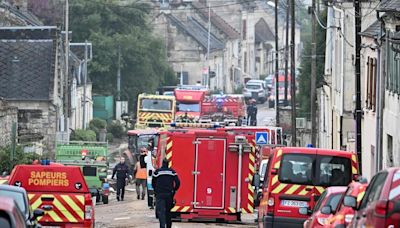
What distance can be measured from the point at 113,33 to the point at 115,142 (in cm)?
1386

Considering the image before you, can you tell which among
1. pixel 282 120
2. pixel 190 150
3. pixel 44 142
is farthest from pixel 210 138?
pixel 282 120

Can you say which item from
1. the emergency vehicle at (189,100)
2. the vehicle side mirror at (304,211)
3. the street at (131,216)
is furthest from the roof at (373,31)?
the emergency vehicle at (189,100)

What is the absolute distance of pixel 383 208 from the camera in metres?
15.5

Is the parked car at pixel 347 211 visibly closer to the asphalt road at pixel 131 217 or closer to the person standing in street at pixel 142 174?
the asphalt road at pixel 131 217

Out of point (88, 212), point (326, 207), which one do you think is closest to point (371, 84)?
point (88, 212)

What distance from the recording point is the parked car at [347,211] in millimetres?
19141

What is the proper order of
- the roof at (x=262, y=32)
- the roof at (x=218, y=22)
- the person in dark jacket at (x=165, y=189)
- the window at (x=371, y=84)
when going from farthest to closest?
the roof at (x=262, y=32) → the roof at (x=218, y=22) → the window at (x=371, y=84) → the person in dark jacket at (x=165, y=189)

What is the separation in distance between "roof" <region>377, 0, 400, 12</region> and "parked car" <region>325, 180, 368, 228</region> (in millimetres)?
15946

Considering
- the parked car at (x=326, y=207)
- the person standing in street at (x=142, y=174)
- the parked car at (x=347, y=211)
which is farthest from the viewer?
the person standing in street at (x=142, y=174)

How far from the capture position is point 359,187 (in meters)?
19.3

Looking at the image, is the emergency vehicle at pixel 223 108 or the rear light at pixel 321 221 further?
the emergency vehicle at pixel 223 108

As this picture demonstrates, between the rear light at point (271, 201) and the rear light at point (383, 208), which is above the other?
the rear light at point (383, 208)

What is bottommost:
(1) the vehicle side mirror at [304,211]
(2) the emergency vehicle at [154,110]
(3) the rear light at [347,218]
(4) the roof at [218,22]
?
(1) the vehicle side mirror at [304,211]

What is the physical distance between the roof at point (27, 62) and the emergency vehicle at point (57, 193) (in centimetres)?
3842
